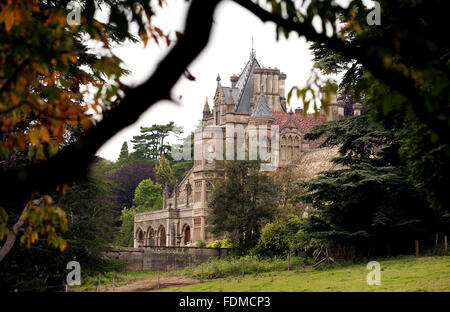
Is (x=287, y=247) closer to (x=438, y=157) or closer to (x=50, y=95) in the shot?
(x=438, y=157)

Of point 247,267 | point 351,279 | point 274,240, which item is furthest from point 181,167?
point 351,279

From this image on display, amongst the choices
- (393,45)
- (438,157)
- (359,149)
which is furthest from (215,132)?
Result: (393,45)

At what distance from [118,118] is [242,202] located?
31.5 m

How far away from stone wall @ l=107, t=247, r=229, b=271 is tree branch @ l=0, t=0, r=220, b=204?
3606 centimetres

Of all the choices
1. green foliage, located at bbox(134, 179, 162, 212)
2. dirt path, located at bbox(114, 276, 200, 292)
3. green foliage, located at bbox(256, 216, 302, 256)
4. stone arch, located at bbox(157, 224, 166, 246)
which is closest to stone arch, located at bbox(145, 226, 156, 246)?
stone arch, located at bbox(157, 224, 166, 246)

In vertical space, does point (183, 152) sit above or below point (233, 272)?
above

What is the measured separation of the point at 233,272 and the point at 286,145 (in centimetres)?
2385

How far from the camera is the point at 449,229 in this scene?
2228 cm

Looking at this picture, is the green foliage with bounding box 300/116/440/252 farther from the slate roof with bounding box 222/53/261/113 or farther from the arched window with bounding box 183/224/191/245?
the slate roof with bounding box 222/53/261/113

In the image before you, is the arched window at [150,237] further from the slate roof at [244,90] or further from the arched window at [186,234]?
the slate roof at [244,90]

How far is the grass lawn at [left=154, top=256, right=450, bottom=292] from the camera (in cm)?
1595

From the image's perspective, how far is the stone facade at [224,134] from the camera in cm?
5088

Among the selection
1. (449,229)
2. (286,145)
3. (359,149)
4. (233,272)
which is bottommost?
(233,272)

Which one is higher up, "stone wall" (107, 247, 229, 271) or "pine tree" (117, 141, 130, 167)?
"pine tree" (117, 141, 130, 167)
